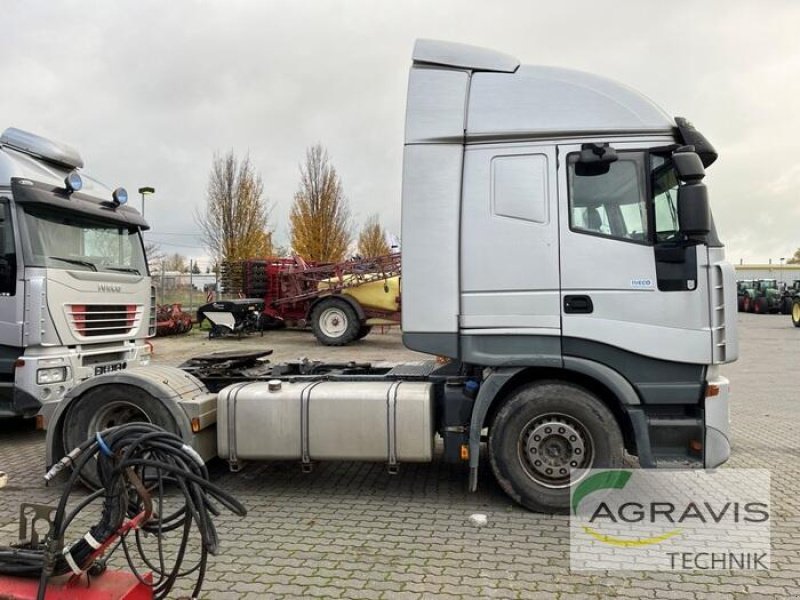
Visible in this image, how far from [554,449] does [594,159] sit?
230 centimetres

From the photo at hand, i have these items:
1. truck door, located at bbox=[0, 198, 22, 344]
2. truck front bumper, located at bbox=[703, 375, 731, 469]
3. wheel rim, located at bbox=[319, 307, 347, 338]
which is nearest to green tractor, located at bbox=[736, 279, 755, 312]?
wheel rim, located at bbox=[319, 307, 347, 338]

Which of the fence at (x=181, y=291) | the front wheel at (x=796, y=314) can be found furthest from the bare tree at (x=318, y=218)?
the front wheel at (x=796, y=314)

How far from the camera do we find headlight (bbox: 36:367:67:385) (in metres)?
6.62

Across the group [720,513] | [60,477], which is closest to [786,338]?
[720,513]

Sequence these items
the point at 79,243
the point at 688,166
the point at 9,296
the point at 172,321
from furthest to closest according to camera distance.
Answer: the point at 172,321 → the point at 79,243 → the point at 9,296 → the point at 688,166

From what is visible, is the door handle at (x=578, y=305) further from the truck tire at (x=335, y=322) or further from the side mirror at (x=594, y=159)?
the truck tire at (x=335, y=322)

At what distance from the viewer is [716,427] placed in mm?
4594

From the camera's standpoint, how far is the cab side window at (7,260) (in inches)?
261

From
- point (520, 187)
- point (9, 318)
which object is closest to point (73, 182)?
point (9, 318)

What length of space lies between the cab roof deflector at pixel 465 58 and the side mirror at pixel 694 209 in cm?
169

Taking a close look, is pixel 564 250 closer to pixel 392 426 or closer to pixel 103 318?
pixel 392 426

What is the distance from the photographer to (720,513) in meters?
4.84

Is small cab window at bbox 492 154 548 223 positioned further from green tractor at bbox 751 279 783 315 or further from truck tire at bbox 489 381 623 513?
green tractor at bbox 751 279 783 315

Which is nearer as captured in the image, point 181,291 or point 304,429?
point 304,429
